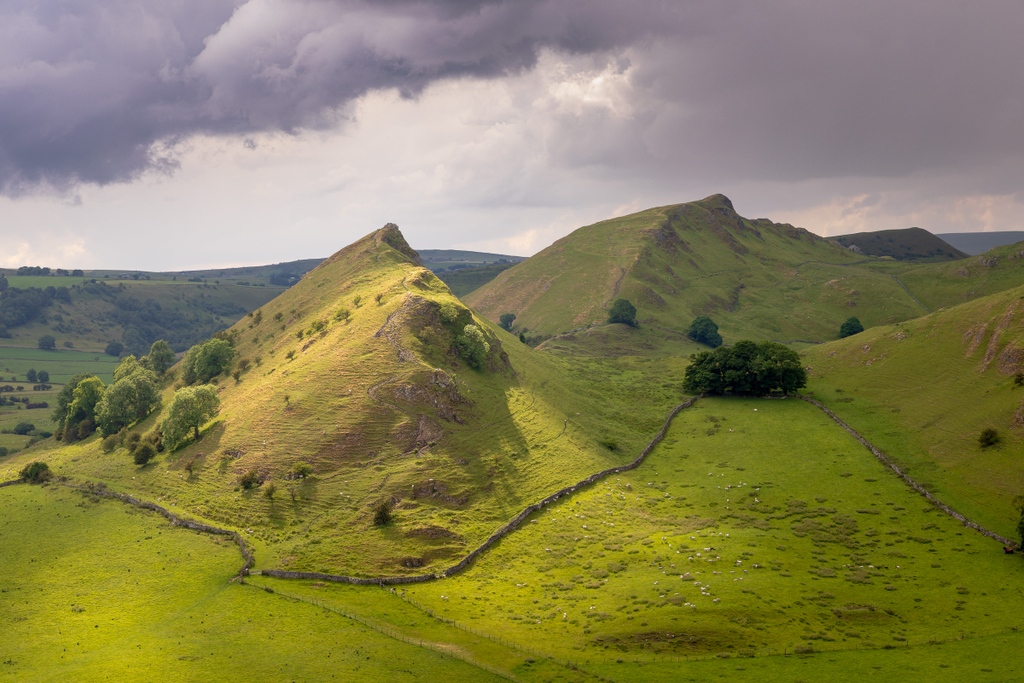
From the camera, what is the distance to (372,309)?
4921 inches

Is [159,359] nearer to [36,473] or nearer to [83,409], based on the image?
[83,409]

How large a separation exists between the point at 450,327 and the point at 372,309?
16.5m

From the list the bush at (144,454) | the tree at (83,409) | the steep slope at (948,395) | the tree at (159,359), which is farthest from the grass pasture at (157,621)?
the tree at (159,359)

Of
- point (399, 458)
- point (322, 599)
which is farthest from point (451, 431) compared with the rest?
point (322, 599)

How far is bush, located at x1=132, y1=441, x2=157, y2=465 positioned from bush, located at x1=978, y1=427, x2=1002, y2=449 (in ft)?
391

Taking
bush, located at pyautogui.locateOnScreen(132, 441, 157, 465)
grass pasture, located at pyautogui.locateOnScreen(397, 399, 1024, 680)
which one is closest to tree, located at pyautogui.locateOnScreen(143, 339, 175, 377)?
bush, located at pyautogui.locateOnScreen(132, 441, 157, 465)

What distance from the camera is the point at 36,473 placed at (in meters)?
102

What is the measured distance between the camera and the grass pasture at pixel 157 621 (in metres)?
55.2

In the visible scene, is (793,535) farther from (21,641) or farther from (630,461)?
(21,641)

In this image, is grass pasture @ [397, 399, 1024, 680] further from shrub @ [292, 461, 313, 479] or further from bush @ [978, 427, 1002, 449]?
shrub @ [292, 461, 313, 479]

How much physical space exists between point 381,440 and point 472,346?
28217 millimetres

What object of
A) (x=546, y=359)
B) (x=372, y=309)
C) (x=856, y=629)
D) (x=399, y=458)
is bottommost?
(x=856, y=629)

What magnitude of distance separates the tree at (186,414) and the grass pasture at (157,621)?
1820 centimetres

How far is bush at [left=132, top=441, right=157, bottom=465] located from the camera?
99625 millimetres
